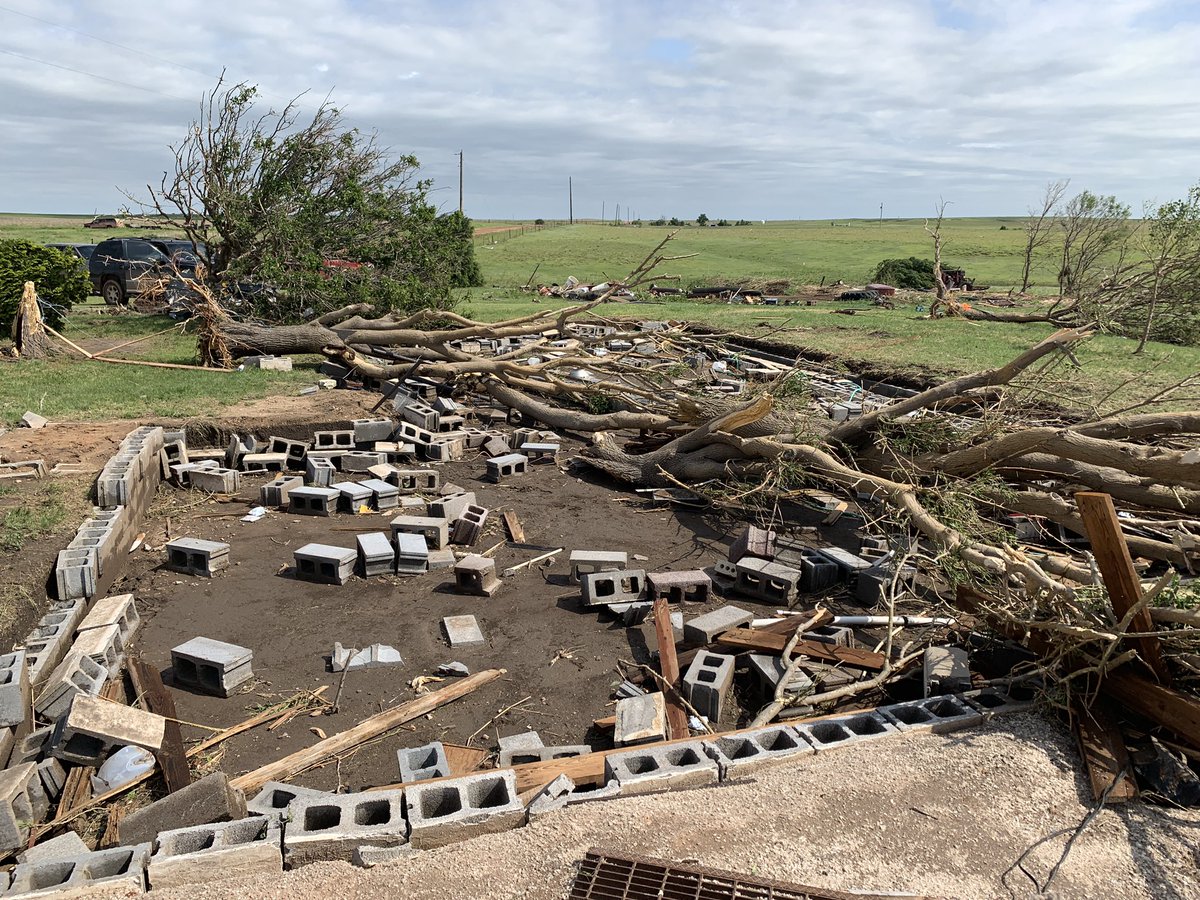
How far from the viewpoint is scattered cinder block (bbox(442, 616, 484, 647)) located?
219 inches

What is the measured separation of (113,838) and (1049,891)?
12.6 ft

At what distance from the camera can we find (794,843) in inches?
119

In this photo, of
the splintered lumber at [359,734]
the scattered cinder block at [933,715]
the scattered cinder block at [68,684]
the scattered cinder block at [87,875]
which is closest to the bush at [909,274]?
the scattered cinder block at [933,715]

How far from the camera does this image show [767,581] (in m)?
6.24

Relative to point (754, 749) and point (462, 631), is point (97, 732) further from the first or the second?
point (754, 749)

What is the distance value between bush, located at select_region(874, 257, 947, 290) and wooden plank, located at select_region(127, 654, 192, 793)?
30.2m

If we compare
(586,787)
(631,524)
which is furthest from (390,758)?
(631,524)

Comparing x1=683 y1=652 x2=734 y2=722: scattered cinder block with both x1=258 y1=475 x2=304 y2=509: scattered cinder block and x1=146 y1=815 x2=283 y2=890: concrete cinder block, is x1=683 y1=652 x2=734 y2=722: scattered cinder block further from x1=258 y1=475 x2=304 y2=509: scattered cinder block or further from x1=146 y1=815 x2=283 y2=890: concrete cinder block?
x1=258 y1=475 x2=304 y2=509: scattered cinder block

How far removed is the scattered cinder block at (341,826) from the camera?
301 centimetres

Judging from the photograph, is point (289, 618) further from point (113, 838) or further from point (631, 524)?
point (631, 524)

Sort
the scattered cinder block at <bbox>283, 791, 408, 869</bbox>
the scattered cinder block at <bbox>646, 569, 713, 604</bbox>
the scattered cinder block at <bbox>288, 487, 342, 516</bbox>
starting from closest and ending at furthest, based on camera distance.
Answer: the scattered cinder block at <bbox>283, 791, 408, 869</bbox> < the scattered cinder block at <bbox>646, 569, 713, 604</bbox> < the scattered cinder block at <bbox>288, 487, 342, 516</bbox>

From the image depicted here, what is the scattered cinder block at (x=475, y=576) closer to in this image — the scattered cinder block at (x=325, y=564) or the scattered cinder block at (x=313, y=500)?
the scattered cinder block at (x=325, y=564)

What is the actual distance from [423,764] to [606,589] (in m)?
2.35

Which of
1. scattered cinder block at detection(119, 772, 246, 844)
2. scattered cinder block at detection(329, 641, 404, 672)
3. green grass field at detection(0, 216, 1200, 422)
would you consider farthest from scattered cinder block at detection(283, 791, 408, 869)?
green grass field at detection(0, 216, 1200, 422)
